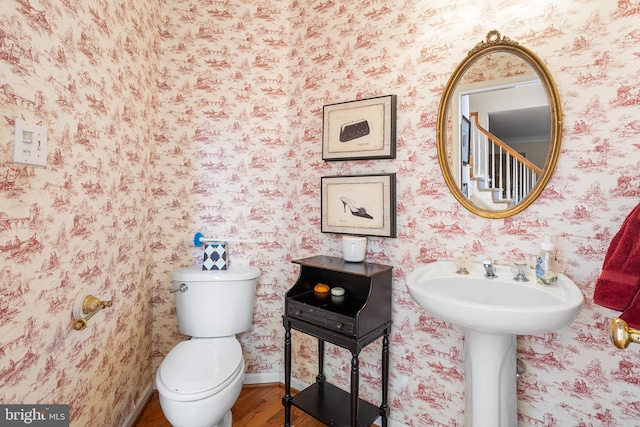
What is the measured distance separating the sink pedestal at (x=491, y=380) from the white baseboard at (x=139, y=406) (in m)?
1.73

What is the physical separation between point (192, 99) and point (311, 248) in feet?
4.11

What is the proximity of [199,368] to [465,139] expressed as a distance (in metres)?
1.71

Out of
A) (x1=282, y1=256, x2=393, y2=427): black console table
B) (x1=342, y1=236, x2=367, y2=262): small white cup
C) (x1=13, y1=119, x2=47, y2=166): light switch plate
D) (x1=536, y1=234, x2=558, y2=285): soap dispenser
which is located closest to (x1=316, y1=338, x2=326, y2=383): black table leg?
(x1=282, y1=256, x2=393, y2=427): black console table

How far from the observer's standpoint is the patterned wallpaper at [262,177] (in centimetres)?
112

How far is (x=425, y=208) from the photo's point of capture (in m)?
1.67

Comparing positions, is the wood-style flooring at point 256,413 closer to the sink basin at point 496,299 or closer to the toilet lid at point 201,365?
the toilet lid at point 201,365

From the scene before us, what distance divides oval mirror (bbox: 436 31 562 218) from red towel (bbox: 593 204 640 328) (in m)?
0.40

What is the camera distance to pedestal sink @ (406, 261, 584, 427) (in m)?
1.00

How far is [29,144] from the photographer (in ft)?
3.31

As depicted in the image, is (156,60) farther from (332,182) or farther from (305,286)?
(305,286)

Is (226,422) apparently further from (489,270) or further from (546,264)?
(546,264)

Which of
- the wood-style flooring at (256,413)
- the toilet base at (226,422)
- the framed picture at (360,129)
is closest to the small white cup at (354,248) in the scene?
the framed picture at (360,129)

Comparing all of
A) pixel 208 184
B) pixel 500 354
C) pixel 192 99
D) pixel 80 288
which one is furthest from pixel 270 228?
pixel 500 354

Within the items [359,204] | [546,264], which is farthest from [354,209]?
[546,264]
